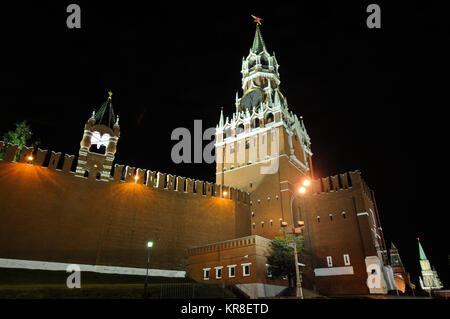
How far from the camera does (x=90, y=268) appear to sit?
25.4 metres

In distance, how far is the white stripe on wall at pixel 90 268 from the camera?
22.8m

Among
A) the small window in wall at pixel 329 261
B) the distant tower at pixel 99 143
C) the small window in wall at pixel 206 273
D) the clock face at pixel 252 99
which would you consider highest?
the clock face at pixel 252 99

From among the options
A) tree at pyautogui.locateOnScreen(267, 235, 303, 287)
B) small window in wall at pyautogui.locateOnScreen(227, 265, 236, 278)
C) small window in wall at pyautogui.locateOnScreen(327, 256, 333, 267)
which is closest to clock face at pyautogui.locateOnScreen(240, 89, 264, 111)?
small window in wall at pyautogui.locateOnScreen(327, 256, 333, 267)

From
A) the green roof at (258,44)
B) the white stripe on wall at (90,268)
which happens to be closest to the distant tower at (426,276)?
the green roof at (258,44)

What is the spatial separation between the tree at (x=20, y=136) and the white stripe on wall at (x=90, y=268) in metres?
13.8

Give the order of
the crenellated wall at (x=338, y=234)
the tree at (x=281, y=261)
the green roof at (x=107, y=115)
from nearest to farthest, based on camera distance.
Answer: the tree at (x=281, y=261), the crenellated wall at (x=338, y=234), the green roof at (x=107, y=115)

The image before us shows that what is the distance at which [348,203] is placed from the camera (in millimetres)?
32156

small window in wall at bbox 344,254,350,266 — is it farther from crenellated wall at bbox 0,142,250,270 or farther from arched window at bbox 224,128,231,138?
arched window at bbox 224,128,231,138

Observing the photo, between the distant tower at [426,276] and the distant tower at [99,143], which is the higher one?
the distant tower at [99,143]

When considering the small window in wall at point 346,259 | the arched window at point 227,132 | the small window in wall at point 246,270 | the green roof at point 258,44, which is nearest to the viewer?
the small window in wall at point 246,270

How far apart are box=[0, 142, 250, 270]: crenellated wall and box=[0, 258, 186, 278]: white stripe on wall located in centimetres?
36

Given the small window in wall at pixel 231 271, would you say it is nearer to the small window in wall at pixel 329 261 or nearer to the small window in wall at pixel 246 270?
the small window in wall at pixel 246 270
